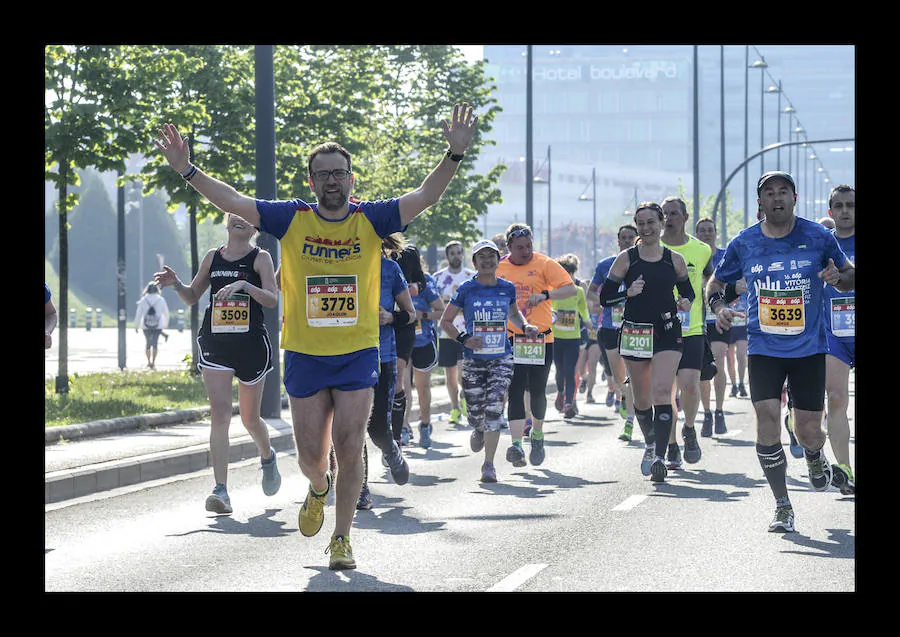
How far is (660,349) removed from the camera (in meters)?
11.8

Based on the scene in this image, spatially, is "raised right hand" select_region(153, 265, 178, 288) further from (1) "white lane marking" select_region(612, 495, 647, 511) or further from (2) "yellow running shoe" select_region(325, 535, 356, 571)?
(1) "white lane marking" select_region(612, 495, 647, 511)

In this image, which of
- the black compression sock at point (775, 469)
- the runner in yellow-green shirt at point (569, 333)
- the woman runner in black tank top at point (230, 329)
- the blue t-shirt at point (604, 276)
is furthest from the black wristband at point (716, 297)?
the runner in yellow-green shirt at point (569, 333)

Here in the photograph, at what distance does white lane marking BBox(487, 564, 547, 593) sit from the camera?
7.14m

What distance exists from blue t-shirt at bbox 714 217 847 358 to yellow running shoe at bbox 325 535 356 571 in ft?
9.14

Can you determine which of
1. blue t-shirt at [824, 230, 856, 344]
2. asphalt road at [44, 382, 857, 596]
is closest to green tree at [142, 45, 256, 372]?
asphalt road at [44, 382, 857, 596]

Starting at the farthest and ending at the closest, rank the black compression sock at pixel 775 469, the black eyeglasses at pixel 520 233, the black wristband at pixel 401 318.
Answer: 1. the black eyeglasses at pixel 520 233
2. the black wristband at pixel 401 318
3. the black compression sock at pixel 775 469

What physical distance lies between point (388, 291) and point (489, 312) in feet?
4.65

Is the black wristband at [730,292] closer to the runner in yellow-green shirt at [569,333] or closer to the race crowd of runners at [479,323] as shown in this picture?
the race crowd of runners at [479,323]

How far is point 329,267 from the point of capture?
7.56 m

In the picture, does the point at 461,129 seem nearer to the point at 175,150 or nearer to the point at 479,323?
the point at 175,150

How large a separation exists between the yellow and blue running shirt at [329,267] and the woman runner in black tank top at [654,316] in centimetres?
438

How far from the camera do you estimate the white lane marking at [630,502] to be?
10391 mm

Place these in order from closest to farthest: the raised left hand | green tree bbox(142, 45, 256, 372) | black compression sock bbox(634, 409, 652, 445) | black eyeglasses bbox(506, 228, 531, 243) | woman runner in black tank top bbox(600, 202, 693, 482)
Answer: the raised left hand, woman runner in black tank top bbox(600, 202, 693, 482), black compression sock bbox(634, 409, 652, 445), black eyeglasses bbox(506, 228, 531, 243), green tree bbox(142, 45, 256, 372)
